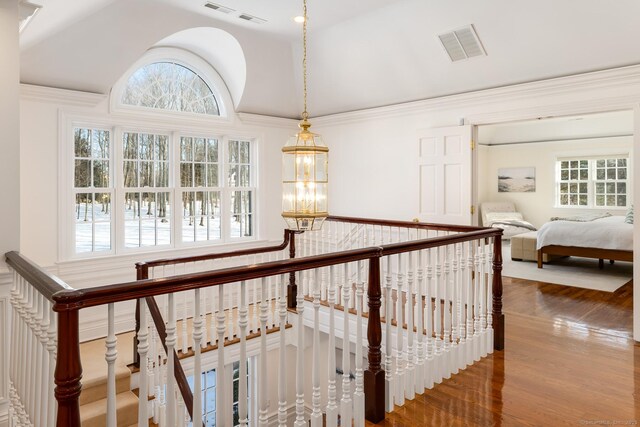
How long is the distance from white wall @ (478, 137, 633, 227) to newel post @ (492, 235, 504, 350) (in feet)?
26.5

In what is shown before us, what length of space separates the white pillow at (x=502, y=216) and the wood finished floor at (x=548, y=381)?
5986 millimetres

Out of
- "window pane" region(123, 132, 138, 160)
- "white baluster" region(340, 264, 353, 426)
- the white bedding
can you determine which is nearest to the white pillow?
the white bedding

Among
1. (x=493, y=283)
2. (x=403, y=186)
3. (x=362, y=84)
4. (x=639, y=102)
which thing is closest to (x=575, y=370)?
(x=493, y=283)

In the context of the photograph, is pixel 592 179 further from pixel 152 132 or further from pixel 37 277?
pixel 37 277

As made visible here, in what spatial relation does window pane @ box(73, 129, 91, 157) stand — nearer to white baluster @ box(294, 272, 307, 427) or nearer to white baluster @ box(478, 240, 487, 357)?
white baluster @ box(294, 272, 307, 427)

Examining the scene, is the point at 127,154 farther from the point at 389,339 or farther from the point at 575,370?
the point at 575,370

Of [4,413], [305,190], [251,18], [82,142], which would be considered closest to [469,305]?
[305,190]

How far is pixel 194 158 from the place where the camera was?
19.6ft

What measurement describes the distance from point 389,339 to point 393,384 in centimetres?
29

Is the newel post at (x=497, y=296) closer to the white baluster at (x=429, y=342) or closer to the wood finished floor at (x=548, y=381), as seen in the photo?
the wood finished floor at (x=548, y=381)

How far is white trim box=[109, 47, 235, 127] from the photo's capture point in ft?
16.9

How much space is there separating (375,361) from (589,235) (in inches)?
228

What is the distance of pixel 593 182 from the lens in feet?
32.8

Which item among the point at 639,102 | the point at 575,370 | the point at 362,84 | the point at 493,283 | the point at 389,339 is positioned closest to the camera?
the point at 389,339
